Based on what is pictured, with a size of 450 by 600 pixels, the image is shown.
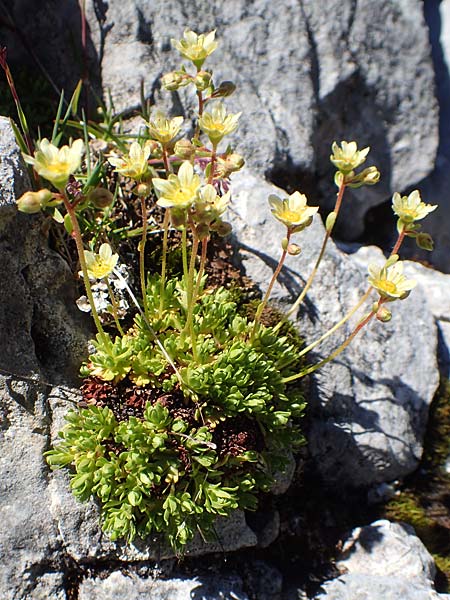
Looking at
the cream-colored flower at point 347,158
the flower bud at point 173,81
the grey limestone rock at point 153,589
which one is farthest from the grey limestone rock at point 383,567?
the flower bud at point 173,81

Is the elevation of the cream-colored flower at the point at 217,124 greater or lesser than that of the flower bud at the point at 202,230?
greater

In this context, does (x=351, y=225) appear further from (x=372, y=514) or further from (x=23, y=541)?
(x=23, y=541)

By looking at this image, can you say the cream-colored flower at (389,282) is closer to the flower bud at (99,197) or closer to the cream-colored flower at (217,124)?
the cream-colored flower at (217,124)

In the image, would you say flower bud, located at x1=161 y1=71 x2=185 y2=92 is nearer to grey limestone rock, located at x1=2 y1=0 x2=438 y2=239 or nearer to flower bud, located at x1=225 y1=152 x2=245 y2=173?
flower bud, located at x1=225 y1=152 x2=245 y2=173

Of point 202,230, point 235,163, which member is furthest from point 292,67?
point 202,230

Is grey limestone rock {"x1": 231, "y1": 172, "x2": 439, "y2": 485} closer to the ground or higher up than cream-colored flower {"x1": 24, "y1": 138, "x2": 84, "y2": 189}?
closer to the ground

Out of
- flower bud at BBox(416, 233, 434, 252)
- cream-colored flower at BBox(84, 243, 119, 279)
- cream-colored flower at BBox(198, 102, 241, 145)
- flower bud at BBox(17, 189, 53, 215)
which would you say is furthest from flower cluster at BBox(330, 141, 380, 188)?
flower bud at BBox(17, 189, 53, 215)

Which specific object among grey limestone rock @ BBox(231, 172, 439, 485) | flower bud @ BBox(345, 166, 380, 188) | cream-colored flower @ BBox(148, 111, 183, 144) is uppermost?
cream-colored flower @ BBox(148, 111, 183, 144)
